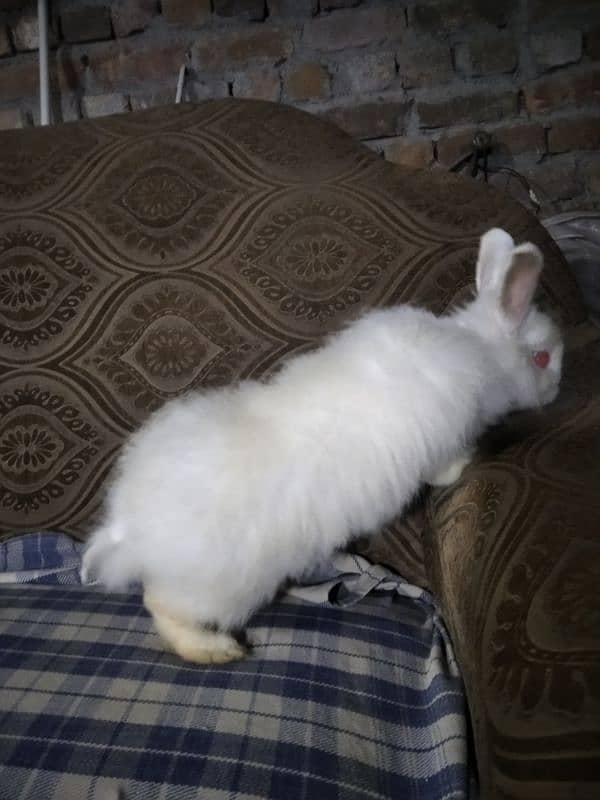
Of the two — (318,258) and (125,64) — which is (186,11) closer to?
(125,64)

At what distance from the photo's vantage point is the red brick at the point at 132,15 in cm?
135

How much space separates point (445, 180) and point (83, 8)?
35.5 inches

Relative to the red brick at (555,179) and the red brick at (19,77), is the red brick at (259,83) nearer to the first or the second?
the red brick at (19,77)

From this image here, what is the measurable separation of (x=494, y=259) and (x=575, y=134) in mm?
781

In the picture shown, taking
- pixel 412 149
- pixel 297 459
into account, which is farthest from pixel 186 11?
pixel 297 459

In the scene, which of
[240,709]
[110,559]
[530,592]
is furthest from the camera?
[110,559]

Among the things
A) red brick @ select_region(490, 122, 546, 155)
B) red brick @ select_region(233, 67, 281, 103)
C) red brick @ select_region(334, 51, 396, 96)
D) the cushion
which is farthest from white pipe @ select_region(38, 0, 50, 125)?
red brick @ select_region(490, 122, 546, 155)

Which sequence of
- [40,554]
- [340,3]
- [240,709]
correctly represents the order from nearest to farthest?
[240,709]
[40,554]
[340,3]

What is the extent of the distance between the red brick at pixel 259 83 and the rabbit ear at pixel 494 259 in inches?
30.3

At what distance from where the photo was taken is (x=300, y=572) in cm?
79

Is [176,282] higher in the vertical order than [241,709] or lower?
higher

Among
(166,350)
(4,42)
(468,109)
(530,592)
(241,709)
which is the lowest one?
(241,709)

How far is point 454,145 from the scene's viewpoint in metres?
1.40

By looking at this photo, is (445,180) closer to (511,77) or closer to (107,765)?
(511,77)
